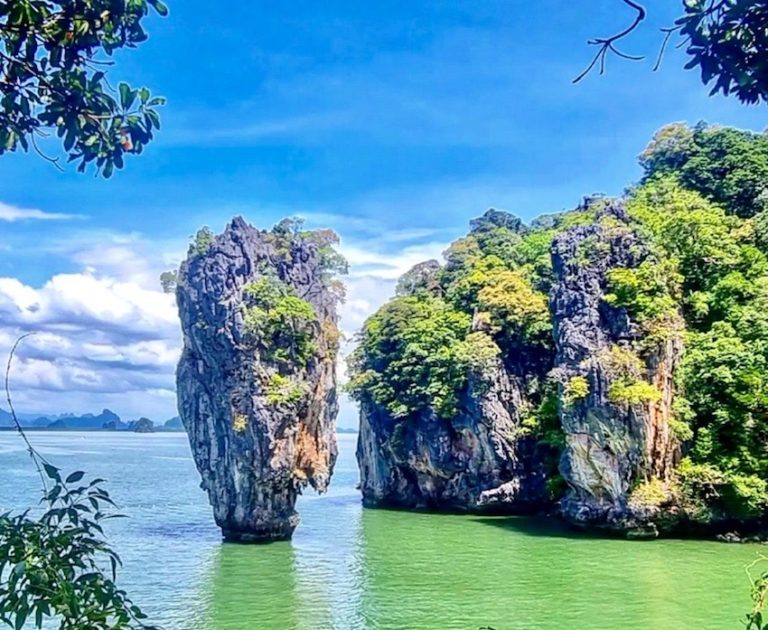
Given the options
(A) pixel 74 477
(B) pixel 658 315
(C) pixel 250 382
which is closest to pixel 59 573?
(A) pixel 74 477

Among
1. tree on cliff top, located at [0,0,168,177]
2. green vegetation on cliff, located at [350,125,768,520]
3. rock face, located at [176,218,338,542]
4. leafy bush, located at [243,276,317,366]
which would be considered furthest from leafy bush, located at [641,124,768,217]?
tree on cliff top, located at [0,0,168,177]

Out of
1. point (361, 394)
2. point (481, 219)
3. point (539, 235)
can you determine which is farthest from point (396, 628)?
point (481, 219)

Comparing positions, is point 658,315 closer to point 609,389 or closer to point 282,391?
point 609,389

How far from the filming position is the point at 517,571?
16031 mm

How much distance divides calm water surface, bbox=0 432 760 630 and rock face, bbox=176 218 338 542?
1.30 metres

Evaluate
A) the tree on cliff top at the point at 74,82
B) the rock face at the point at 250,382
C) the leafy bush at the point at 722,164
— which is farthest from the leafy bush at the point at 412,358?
the tree on cliff top at the point at 74,82

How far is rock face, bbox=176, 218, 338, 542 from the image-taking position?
18312 mm

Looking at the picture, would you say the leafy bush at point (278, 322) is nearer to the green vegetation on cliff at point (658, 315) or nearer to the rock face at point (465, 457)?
the green vegetation on cliff at point (658, 315)

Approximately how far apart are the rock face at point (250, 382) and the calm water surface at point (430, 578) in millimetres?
1295

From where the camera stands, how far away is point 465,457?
1002 inches

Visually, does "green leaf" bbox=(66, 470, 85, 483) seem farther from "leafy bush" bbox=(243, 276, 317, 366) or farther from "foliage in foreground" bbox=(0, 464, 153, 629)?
"leafy bush" bbox=(243, 276, 317, 366)

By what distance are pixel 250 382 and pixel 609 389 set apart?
9.23 metres

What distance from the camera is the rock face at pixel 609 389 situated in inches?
755

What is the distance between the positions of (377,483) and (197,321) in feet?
41.4
